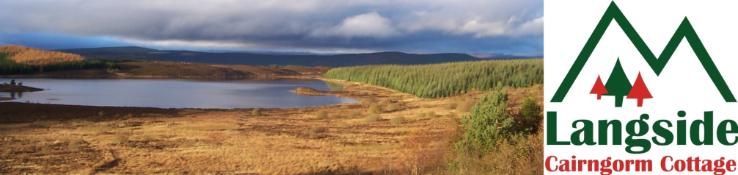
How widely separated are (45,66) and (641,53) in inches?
5616

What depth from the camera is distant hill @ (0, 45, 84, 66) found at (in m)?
129

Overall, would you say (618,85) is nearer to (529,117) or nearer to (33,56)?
(529,117)

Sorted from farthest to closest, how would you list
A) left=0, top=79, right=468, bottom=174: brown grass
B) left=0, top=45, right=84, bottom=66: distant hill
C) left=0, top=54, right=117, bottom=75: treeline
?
1. left=0, top=45, right=84, bottom=66: distant hill
2. left=0, top=54, right=117, bottom=75: treeline
3. left=0, top=79, right=468, bottom=174: brown grass

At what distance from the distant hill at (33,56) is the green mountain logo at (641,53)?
462ft

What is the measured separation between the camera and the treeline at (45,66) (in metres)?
114

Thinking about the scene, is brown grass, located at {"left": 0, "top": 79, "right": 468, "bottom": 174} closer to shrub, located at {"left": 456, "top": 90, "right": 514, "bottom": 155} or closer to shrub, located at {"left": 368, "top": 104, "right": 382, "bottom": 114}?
shrub, located at {"left": 456, "top": 90, "right": 514, "bottom": 155}

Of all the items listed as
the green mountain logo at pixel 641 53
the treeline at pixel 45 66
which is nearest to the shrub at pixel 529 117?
the green mountain logo at pixel 641 53

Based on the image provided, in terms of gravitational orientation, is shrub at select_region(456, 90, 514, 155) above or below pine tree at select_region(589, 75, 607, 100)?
below

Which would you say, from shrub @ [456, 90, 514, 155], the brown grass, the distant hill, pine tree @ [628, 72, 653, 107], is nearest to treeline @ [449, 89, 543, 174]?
shrub @ [456, 90, 514, 155]

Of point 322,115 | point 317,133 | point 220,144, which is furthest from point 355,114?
point 220,144

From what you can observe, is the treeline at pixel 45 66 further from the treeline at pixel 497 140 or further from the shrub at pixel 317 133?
the treeline at pixel 497 140

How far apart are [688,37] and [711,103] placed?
0.47m

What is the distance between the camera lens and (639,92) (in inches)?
155

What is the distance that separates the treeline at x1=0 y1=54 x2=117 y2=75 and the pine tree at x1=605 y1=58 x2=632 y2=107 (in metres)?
128
